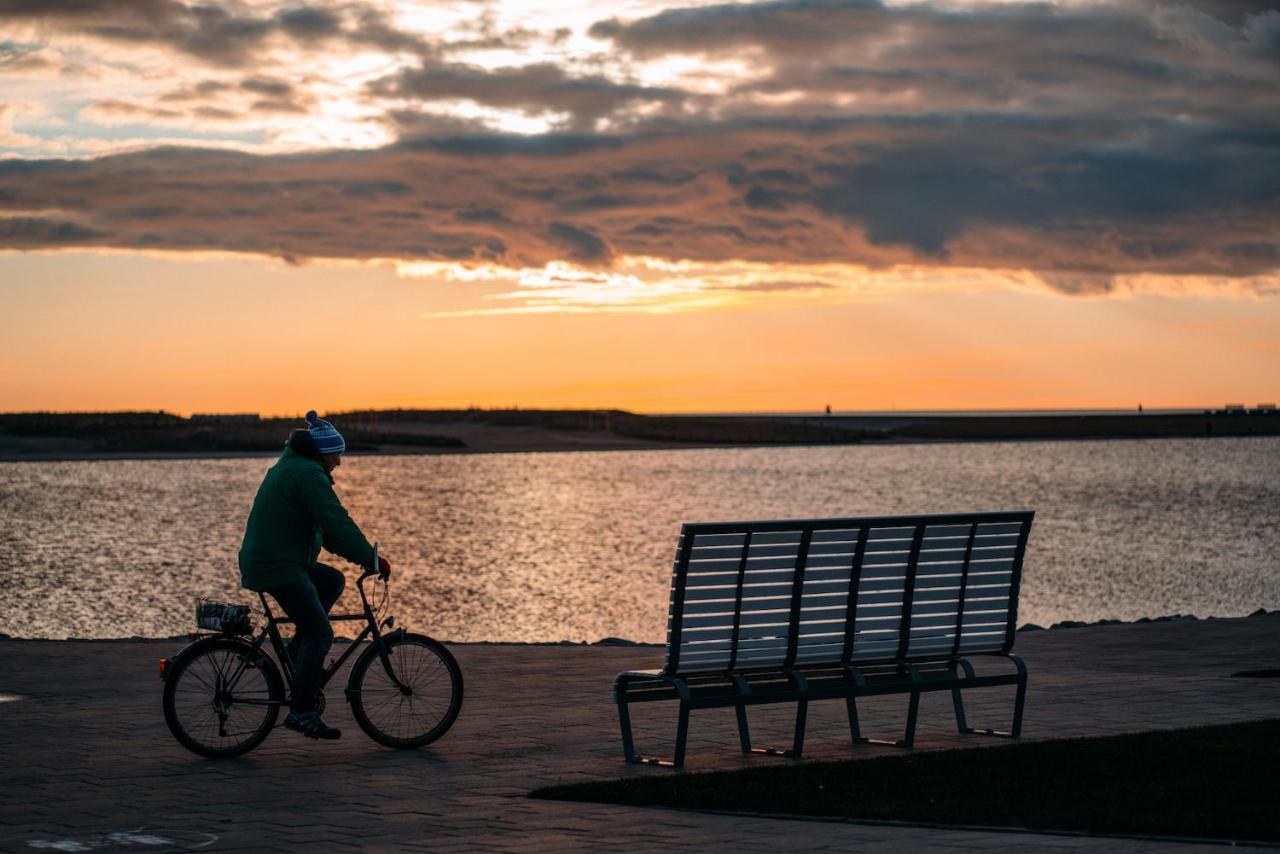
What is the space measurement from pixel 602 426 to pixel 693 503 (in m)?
120

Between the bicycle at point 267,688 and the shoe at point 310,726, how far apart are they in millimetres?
108

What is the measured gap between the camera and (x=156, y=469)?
117062 millimetres

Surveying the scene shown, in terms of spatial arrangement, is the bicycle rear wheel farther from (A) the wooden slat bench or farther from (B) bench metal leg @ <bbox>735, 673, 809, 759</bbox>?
(B) bench metal leg @ <bbox>735, 673, 809, 759</bbox>

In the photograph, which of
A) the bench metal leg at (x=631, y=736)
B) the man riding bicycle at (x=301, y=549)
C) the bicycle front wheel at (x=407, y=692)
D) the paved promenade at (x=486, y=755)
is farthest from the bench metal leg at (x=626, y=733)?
the man riding bicycle at (x=301, y=549)

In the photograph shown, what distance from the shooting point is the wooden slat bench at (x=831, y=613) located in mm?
9602

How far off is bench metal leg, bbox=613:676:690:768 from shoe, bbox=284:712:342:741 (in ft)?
5.91

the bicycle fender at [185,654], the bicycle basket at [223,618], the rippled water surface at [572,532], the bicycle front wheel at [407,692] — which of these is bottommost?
the rippled water surface at [572,532]

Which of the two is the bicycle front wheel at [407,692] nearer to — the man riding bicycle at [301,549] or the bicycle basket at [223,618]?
the man riding bicycle at [301,549]

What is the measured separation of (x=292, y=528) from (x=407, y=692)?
4.06 feet

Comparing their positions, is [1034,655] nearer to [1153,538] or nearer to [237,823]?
[237,823]

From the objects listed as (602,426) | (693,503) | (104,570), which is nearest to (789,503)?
(693,503)

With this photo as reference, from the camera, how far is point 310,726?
10.1m

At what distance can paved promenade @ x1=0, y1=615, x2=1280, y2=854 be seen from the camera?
25.0 ft

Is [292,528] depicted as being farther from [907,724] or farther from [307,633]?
[907,724]
